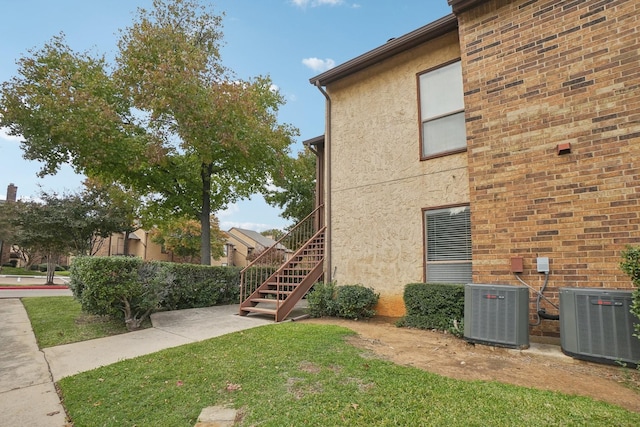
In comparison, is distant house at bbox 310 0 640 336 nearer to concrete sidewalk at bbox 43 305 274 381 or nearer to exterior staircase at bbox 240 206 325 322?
exterior staircase at bbox 240 206 325 322

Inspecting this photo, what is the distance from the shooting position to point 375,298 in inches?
278

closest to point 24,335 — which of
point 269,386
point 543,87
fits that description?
point 269,386

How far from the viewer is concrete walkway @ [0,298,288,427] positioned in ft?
10.2

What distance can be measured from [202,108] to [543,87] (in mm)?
9044

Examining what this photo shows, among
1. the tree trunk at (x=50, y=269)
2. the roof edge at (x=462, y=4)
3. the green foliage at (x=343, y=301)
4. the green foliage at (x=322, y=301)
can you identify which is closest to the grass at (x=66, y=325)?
the green foliage at (x=322, y=301)

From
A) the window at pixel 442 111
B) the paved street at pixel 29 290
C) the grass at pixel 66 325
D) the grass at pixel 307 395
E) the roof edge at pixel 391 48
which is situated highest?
the roof edge at pixel 391 48

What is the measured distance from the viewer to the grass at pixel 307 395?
2574mm

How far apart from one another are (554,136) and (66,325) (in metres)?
9.16

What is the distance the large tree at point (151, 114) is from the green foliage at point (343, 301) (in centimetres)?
600

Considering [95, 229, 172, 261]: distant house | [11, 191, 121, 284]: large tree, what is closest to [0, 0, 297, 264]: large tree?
[11, 191, 121, 284]: large tree

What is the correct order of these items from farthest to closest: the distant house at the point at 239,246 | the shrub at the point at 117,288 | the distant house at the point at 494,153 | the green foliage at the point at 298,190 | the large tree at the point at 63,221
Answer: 1. the distant house at the point at 239,246
2. the large tree at the point at 63,221
3. the green foliage at the point at 298,190
4. the shrub at the point at 117,288
5. the distant house at the point at 494,153

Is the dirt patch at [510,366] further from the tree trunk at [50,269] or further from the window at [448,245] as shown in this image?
the tree trunk at [50,269]

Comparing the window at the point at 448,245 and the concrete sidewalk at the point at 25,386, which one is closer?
the concrete sidewalk at the point at 25,386

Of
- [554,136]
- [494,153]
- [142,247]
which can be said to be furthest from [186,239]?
[554,136]
